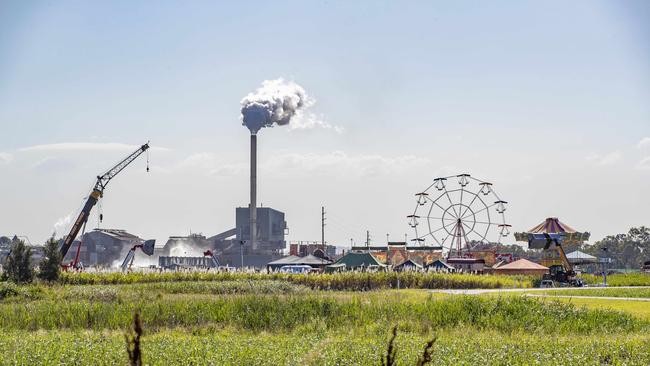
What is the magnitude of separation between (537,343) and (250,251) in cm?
12672

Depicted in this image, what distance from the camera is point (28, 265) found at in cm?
4797

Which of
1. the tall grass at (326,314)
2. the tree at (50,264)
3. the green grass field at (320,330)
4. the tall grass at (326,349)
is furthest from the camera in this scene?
the tree at (50,264)

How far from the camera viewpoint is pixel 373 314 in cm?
2900

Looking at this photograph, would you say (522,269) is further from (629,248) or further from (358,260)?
(629,248)

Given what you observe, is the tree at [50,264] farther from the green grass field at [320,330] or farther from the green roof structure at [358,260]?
the green roof structure at [358,260]

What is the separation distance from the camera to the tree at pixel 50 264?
4925 centimetres

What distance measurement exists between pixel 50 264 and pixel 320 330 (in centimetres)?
2844

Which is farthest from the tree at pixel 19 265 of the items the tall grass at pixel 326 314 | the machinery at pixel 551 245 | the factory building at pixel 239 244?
the factory building at pixel 239 244

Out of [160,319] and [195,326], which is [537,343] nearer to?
[195,326]

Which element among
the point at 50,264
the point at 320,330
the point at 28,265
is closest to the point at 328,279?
the point at 50,264

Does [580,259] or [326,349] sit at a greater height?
[580,259]

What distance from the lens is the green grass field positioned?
2048cm

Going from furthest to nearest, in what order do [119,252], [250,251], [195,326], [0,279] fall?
1. [119,252]
2. [250,251]
3. [0,279]
4. [195,326]

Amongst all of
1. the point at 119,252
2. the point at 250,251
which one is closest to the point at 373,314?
the point at 250,251
